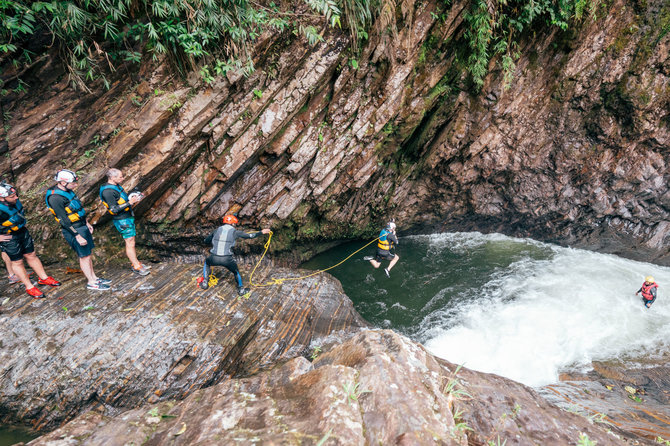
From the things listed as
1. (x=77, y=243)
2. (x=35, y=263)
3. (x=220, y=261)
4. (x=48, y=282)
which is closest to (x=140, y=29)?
(x=77, y=243)

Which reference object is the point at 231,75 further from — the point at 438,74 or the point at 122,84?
the point at 438,74

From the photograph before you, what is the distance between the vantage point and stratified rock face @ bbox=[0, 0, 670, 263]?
5875mm

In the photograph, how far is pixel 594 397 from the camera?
5.43 meters

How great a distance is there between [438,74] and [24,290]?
11900 mm

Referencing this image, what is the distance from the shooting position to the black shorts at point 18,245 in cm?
478

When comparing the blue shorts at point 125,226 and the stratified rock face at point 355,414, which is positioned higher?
the blue shorts at point 125,226

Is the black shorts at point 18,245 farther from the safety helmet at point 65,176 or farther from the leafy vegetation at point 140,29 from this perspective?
the leafy vegetation at point 140,29

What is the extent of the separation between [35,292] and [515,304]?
12371 millimetres

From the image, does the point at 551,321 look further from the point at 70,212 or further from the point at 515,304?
the point at 70,212

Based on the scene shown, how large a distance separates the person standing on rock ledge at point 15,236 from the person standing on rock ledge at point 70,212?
0.48 meters

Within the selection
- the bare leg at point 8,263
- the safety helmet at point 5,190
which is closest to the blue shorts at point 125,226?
the safety helmet at point 5,190

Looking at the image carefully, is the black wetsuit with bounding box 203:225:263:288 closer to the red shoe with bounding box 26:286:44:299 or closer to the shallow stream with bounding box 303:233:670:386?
the red shoe with bounding box 26:286:44:299

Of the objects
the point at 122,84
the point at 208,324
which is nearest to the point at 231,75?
the point at 122,84

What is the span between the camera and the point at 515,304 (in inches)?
348
